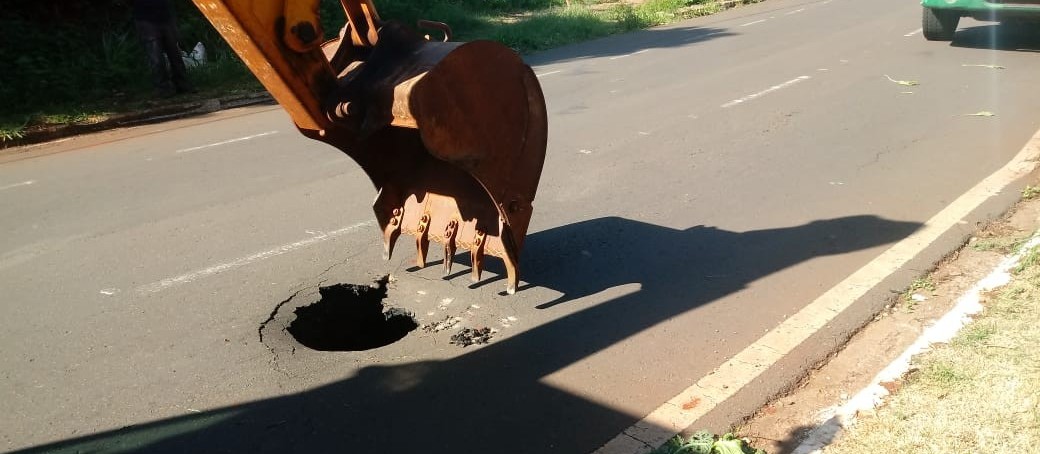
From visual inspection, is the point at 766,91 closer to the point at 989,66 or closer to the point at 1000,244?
the point at 989,66

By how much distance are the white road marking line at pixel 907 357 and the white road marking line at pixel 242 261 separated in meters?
3.70

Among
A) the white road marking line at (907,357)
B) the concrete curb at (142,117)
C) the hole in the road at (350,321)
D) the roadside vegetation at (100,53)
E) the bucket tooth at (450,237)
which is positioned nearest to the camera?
the white road marking line at (907,357)

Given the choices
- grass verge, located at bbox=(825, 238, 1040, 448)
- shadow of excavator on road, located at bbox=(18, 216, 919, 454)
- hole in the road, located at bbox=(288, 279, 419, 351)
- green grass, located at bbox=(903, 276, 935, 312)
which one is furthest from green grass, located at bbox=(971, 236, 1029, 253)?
hole in the road, located at bbox=(288, 279, 419, 351)

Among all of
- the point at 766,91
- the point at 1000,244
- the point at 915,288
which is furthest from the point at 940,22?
the point at 915,288

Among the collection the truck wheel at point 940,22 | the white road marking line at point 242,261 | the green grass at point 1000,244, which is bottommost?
the truck wheel at point 940,22

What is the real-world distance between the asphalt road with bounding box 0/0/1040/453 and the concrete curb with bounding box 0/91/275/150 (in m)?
0.62

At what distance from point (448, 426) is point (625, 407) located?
808mm

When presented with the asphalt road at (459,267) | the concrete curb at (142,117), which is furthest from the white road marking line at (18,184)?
the concrete curb at (142,117)

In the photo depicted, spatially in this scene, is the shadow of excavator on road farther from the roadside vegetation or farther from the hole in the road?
the roadside vegetation

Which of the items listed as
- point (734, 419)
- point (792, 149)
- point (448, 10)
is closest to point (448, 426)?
point (734, 419)

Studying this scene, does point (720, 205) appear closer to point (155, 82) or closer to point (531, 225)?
point (531, 225)

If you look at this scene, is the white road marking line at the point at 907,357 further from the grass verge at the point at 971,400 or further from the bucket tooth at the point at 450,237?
the bucket tooth at the point at 450,237

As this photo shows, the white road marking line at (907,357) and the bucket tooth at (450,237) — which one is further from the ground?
the bucket tooth at (450,237)

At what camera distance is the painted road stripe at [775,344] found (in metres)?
3.74
